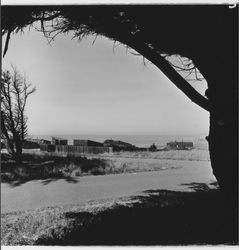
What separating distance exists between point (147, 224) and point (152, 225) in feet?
0.27

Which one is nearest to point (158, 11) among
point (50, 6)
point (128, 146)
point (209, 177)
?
point (50, 6)

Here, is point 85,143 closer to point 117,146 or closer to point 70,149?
point 70,149

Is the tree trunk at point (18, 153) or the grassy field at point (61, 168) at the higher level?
the tree trunk at point (18, 153)

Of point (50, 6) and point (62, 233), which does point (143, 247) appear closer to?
point (62, 233)

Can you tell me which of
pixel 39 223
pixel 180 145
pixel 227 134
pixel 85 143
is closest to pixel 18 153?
pixel 85 143

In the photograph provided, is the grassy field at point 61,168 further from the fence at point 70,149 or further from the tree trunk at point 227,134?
the tree trunk at point 227,134

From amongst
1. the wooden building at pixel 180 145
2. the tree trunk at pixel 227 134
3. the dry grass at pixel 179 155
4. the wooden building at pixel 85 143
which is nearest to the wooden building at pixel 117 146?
the dry grass at pixel 179 155

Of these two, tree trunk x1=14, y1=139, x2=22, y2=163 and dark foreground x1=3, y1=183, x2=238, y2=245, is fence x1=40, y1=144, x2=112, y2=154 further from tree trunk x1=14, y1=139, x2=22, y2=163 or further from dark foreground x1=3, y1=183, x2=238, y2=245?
dark foreground x1=3, y1=183, x2=238, y2=245

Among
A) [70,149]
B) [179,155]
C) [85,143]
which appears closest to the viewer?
[179,155]

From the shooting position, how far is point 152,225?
15.1 ft

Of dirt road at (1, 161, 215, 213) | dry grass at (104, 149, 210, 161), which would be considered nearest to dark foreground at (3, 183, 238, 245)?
dirt road at (1, 161, 215, 213)

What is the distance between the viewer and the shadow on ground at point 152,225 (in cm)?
396

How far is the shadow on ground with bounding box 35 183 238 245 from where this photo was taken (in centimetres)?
396

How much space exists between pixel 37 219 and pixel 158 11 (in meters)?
3.44
